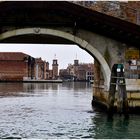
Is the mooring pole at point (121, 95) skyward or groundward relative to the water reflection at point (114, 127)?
skyward

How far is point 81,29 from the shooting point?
21484 millimetres

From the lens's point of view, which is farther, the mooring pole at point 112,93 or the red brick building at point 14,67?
the red brick building at point 14,67

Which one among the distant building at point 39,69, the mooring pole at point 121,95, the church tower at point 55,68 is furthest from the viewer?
the church tower at point 55,68

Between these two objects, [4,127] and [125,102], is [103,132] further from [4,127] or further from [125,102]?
[125,102]

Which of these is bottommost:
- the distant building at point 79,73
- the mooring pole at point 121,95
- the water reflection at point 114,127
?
the water reflection at point 114,127

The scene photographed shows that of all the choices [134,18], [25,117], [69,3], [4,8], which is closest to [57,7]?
[69,3]

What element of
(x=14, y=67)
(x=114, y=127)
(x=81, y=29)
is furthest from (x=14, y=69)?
(x=114, y=127)

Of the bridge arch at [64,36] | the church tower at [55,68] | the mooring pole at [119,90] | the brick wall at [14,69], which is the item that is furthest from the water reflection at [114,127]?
the church tower at [55,68]

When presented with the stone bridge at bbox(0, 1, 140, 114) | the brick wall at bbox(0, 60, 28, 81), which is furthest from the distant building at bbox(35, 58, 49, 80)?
the stone bridge at bbox(0, 1, 140, 114)

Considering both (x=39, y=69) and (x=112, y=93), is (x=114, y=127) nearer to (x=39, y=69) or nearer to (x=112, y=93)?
(x=112, y=93)

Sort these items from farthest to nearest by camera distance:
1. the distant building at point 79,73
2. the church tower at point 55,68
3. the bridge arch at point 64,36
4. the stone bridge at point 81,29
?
the church tower at point 55,68, the distant building at point 79,73, the bridge arch at point 64,36, the stone bridge at point 81,29

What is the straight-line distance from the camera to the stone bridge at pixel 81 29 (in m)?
20.2

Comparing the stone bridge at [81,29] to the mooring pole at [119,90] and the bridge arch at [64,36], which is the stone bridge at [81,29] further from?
the mooring pole at [119,90]

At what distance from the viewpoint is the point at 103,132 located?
15.6 meters
